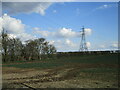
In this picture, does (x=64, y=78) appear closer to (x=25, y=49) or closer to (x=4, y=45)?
(x=4, y=45)

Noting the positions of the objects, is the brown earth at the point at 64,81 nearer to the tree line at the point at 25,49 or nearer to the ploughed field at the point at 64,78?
the ploughed field at the point at 64,78

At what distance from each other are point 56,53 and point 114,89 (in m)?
66.6

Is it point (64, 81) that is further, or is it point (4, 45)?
point (4, 45)

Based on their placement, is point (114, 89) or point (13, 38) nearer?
point (114, 89)

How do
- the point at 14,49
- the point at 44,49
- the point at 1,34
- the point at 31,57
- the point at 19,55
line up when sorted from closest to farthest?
the point at 1,34, the point at 14,49, the point at 19,55, the point at 31,57, the point at 44,49

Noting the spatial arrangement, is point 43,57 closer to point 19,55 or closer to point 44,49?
point 44,49

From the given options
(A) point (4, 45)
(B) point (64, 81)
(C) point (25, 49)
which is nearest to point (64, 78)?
(B) point (64, 81)

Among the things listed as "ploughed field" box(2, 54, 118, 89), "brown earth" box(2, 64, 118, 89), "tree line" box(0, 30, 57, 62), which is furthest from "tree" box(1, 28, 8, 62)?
"brown earth" box(2, 64, 118, 89)

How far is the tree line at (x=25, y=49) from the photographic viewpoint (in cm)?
4825

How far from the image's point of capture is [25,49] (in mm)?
61469

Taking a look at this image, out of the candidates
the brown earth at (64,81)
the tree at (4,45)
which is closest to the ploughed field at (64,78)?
the brown earth at (64,81)

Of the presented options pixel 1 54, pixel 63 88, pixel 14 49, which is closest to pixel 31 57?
pixel 14 49

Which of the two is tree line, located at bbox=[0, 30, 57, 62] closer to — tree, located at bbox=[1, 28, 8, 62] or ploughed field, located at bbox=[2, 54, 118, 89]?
tree, located at bbox=[1, 28, 8, 62]

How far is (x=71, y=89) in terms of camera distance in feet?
27.7
